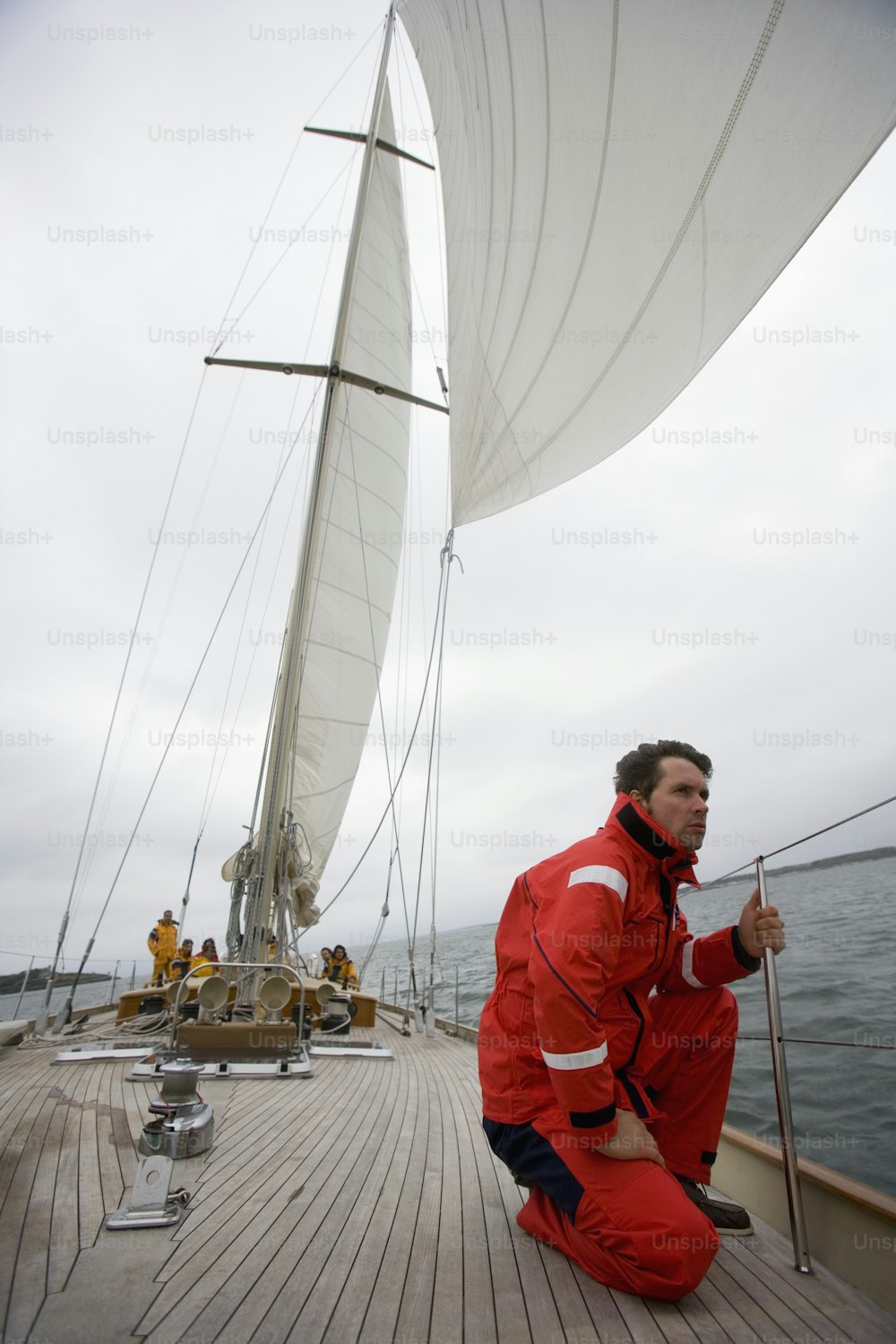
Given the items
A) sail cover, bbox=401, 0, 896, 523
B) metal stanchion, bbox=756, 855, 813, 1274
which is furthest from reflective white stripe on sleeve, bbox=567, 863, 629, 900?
sail cover, bbox=401, 0, 896, 523

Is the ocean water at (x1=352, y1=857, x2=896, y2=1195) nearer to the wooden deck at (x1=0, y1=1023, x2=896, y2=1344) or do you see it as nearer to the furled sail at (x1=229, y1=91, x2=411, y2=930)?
the wooden deck at (x1=0, y1=1023, x2=896, y2=1344)

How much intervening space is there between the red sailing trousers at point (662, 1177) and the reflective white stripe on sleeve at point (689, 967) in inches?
1.3

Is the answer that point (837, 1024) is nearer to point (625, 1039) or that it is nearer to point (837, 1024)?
point (837, 1024)

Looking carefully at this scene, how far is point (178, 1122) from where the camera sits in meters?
2.48

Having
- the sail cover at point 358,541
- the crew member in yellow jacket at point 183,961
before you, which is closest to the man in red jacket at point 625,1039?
the crew member in yellow jacket at point 183,961

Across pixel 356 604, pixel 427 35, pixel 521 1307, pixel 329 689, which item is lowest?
pixel 521 1307

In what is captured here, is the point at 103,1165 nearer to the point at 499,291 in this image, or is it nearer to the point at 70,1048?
the point at 70,1048

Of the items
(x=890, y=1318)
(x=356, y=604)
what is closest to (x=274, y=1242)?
(x=890, y=1318)

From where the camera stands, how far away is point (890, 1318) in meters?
1.57

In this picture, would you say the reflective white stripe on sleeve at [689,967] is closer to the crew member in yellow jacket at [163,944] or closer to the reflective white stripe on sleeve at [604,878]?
the reflective white stripe on sleeve at [604,878]

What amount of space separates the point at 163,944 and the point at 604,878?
10813 millimetres

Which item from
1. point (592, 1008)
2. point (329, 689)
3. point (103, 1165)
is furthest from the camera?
point (329, 689)

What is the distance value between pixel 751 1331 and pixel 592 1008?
684mm

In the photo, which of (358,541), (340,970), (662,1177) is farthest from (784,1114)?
(358,541)
